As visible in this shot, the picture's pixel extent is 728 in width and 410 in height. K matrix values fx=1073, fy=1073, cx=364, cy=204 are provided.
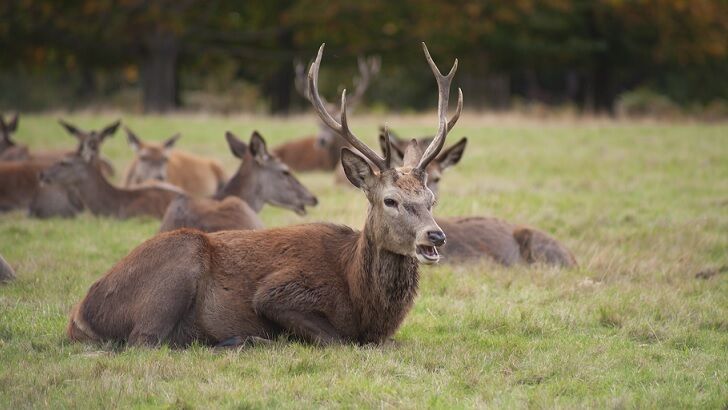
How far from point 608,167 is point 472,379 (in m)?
12.3

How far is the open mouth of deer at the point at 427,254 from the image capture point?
6.58m

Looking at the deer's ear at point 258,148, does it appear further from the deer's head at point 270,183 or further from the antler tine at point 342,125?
the antler tine at point 342,125

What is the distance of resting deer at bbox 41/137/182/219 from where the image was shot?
43.4 feet

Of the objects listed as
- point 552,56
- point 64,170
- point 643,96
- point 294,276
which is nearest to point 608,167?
point 64,170

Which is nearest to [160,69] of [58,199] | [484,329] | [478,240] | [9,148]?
[9,148]

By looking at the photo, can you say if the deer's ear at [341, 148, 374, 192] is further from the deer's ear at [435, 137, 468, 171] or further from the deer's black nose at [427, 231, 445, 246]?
the deer's ear at [435, 137, 468, 171]

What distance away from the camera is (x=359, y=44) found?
3628 centimetres

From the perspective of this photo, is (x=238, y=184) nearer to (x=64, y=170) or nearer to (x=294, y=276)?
(x=64, y=170)

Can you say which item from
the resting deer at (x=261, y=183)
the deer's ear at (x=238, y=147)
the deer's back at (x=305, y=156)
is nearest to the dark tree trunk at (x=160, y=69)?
the deer's back at (x=305, y=156)

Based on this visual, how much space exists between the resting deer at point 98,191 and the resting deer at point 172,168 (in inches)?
62.2

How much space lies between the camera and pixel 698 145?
1991 cm

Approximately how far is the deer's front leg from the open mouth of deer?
725 millimetres

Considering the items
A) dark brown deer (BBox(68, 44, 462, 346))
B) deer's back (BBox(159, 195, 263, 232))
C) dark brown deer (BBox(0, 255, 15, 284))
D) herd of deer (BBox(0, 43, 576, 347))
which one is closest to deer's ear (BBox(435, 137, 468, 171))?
deer's back (BBox(159, 195, 263, 232))

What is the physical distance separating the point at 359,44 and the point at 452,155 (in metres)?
25.3
